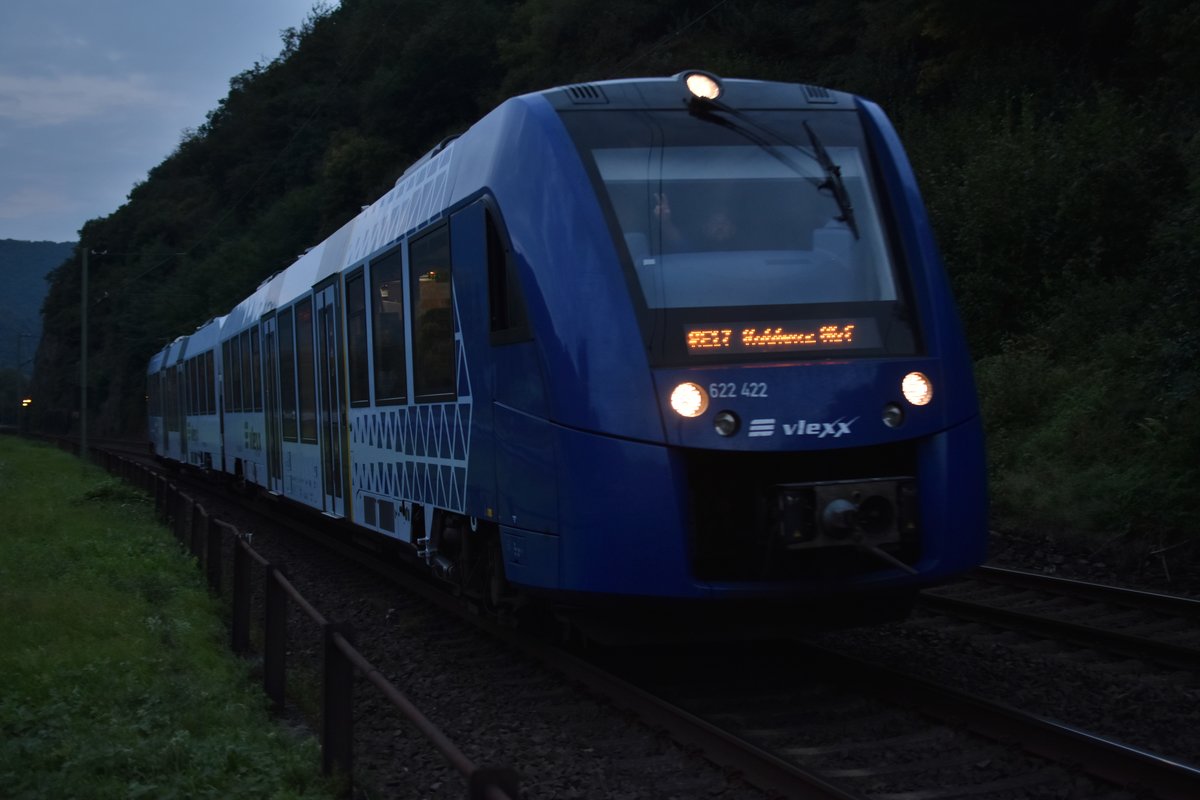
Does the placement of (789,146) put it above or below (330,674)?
above

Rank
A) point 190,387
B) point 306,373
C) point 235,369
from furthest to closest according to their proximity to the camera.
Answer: point 190,387 < point 235,369 < point 306,373

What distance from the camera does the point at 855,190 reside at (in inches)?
284

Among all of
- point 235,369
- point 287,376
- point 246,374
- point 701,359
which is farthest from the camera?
point 235,369

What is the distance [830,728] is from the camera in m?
6.27

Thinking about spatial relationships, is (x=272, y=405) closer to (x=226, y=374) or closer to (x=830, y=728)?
(x=226, y=374)

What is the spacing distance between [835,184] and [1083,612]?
150 inches

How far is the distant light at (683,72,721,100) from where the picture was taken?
731 centimetres

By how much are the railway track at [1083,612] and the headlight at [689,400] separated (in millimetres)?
3130

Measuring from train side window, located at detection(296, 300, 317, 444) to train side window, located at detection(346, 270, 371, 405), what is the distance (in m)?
1.72

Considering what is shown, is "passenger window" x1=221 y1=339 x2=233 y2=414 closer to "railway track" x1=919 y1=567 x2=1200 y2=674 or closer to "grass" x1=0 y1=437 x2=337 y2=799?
"grass" x1=0 y1=437 x2=337 y2=799

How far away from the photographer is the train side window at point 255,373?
17.0 m

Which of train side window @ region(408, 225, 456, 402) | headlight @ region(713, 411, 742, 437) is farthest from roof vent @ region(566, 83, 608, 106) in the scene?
headlight @ region(713, 411, 742, 437)

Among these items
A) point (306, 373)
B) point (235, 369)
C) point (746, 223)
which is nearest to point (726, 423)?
point (746, 223)

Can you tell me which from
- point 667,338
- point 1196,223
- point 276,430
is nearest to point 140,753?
point 667,338
